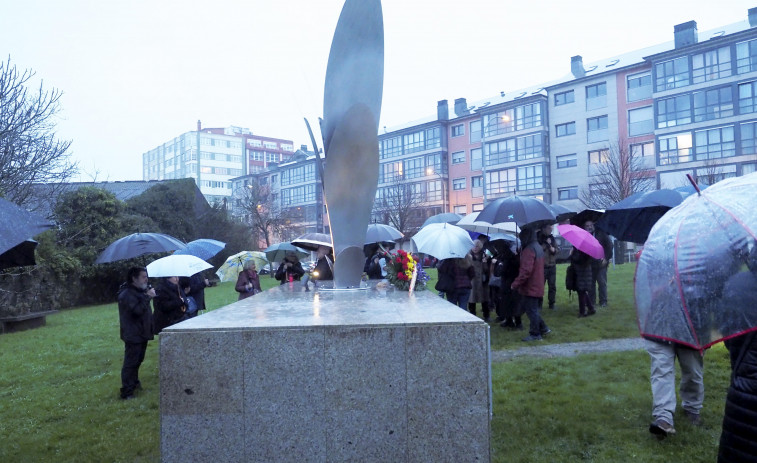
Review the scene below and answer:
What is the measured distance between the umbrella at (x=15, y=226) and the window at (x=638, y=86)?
41.2 metres

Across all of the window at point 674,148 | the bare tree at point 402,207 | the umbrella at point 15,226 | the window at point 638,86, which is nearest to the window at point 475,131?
the bare tree at point 402,207

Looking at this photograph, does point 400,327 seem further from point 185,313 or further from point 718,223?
point 185,313

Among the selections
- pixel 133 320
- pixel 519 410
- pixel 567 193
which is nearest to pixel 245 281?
pixel 133 320

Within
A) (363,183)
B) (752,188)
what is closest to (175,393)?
(752,188)

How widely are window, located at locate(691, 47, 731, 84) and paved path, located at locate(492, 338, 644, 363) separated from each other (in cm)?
3232

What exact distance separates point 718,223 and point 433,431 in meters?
2.55

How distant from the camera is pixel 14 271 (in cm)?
1661

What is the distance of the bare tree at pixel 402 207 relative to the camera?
46.1 m

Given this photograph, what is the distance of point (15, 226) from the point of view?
3.96 metres

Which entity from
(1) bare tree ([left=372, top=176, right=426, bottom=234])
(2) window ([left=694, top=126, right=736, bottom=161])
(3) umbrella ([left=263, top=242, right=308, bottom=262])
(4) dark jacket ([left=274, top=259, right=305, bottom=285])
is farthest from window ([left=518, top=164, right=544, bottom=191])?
(4) dark jacket ([left=274, top=259, right=305, bottom=285])

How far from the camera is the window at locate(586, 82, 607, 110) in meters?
40.7

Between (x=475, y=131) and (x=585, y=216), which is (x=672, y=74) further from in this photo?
(x=585, y=216)

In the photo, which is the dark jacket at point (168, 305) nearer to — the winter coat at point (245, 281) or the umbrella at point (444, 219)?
the winter coat at point (245, 281)

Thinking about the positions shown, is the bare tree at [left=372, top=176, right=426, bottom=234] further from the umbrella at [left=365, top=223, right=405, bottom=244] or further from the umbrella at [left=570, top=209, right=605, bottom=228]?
the umbrella at [left=570, top=209, right=605, bottom=228]
